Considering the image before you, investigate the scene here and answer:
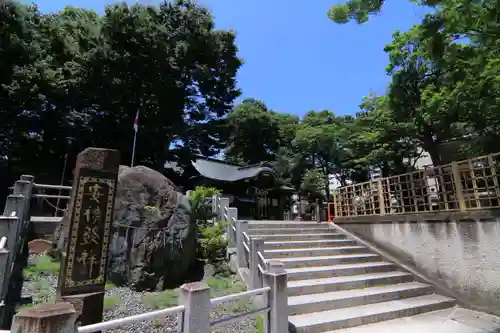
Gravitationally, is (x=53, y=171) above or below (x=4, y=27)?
below

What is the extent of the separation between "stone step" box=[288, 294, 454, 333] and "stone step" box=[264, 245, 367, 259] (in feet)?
6.27

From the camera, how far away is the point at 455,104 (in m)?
8.87

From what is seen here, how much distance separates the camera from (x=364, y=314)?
5.18 meters

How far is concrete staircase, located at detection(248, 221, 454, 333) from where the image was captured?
5.11 meters

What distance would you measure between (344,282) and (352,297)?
52cm

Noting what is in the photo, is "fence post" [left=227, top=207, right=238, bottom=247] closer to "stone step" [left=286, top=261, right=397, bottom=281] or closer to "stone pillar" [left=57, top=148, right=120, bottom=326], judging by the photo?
"stone step" [left=286, top=261, right=397, bottom=281]

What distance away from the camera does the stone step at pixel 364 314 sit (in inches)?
187

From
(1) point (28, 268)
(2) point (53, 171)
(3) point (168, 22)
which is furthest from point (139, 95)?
(1) point (28, 268)

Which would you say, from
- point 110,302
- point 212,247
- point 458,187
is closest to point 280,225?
point 212,247

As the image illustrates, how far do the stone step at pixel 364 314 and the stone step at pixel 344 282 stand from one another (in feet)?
1.80

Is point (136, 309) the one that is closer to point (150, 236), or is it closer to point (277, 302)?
point (150, 236)

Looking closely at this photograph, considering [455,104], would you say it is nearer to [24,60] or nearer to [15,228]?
[15,228]

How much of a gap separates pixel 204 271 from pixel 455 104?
8.99 m

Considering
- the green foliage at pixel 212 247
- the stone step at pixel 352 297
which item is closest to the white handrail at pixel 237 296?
the stone step at pixel 352 297
